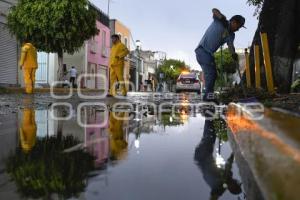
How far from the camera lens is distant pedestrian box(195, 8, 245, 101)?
955cm

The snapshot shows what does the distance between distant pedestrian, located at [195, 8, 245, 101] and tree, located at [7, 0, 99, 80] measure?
16.9 meters

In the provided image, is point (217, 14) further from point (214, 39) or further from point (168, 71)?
point (168, 71)

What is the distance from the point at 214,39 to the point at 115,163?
6992 millimetres

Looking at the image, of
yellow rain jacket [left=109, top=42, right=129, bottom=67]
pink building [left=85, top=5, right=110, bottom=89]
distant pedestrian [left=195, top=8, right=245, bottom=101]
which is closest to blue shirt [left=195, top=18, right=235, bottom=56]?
distant pedestrian [left=195, top=8, right=245, bottom=101]

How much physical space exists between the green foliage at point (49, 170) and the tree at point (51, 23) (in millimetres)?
22530

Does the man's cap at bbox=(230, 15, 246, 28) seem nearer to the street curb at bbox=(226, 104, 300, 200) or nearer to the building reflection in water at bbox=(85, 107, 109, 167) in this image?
the building reflection in water at bbox=(85, 107, 109, 167)

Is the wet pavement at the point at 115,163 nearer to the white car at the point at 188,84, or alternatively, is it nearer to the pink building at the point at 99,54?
the white car at the point at 188,84

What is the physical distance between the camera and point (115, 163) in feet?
11.1

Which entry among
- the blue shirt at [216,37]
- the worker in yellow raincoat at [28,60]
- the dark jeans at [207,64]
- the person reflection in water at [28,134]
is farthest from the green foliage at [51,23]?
the person reflection in water at [28,134]

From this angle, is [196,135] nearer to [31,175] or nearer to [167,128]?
[167,128]

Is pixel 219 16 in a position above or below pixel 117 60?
above

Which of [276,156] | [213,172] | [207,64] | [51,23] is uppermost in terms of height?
[51,23]

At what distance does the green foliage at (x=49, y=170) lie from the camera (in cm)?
253

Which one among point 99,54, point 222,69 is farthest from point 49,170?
point 99,54
